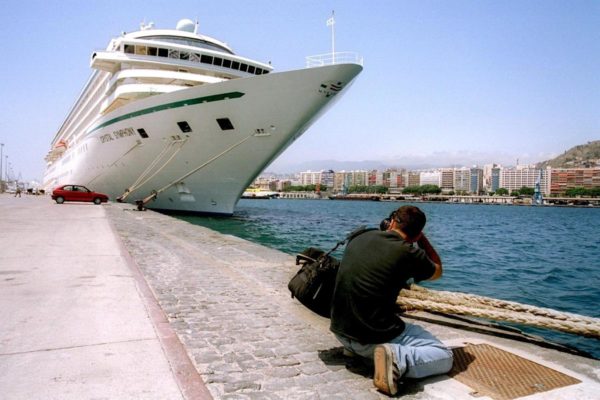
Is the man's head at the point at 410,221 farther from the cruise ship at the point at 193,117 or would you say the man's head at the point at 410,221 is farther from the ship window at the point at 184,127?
the ship window at the point at 184,127

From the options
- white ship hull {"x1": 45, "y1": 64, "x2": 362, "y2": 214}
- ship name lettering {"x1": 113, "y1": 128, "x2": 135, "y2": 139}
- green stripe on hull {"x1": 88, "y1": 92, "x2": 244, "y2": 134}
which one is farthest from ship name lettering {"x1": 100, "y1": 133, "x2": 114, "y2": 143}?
green stripe on hull {"x1": 88, "y1": 92, "x2": 244, "y2": 134}

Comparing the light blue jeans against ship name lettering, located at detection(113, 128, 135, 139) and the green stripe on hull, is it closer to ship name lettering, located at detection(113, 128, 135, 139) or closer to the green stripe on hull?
the green stripe on hull

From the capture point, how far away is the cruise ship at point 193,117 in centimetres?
1834

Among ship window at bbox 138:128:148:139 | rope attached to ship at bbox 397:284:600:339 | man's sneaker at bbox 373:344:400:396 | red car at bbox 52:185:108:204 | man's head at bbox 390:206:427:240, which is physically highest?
ship window at bbox 138:128:148:139

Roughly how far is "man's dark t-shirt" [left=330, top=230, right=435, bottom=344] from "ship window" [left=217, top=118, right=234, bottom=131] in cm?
1688

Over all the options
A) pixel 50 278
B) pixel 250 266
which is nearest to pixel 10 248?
pixel 50 278

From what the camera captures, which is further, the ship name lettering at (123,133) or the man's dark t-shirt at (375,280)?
the ship name lettering at (123,133)

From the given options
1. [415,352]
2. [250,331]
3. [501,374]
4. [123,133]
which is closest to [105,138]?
[123,133]

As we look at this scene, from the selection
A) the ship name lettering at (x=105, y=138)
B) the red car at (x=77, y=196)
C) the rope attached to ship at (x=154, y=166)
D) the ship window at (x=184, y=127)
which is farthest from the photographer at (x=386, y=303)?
the red car at (x=77, y=196)

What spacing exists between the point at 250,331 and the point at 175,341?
0.79m

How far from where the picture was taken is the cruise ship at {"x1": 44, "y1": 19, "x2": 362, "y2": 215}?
18.3 metres

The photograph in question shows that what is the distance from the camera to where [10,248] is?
8.67 m

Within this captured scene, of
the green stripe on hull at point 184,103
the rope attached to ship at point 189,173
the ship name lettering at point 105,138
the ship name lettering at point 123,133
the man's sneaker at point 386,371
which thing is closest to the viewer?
the man's sneaker at point 386,371

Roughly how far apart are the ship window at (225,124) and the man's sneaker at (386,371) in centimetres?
1730
